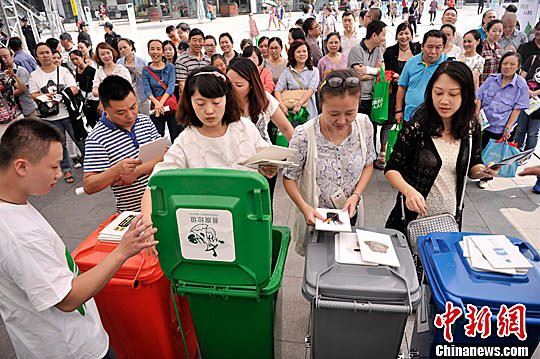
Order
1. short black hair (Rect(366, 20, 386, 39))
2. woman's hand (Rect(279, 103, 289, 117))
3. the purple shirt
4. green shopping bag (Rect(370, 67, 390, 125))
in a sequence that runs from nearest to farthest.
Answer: the purple shirt
woman's hand (Rect(279, 103, 289, 117))
green shopping bag (Rect(370, 67, 390, 125))
short black hair (Rect(366, 20, 386, 39))

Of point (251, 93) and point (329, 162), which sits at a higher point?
point (251, 93)

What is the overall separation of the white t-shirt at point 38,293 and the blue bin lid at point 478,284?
1368 mm

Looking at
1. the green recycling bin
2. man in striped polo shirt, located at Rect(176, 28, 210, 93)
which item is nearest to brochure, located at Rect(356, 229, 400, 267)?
the green recycling bin

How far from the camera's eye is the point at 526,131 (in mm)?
4223

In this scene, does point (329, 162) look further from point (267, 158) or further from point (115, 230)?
point (115, 230)

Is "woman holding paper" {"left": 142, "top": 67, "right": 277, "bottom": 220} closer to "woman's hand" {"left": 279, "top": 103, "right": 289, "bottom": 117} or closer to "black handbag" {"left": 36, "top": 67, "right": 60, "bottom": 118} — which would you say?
"woman's hand" {"left": 279, "top": 103, "right": 289, "bottom": 117}

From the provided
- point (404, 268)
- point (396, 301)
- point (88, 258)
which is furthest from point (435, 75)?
point (88, 258)

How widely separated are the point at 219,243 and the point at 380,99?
10.6 ft

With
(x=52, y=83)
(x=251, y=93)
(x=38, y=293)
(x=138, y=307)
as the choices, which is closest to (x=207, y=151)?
(x=138, y=307)

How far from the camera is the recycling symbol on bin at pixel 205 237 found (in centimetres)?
141

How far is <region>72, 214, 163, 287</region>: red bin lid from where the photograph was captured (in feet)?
5.19

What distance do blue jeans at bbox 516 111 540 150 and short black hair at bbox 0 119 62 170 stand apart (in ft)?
15.5

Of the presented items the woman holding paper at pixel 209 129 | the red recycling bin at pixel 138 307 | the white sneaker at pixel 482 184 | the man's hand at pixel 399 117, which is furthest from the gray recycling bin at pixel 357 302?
the white sneaker at pixel 482 184

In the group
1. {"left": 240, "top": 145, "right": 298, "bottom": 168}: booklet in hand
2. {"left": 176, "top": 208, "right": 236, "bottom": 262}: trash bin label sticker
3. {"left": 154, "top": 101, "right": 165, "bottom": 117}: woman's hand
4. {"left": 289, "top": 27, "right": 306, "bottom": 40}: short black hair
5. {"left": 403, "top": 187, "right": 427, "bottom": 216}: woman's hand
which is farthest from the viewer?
{"left": 289, "top": 27, "right": 306, "bottom": 40}: short black hair
